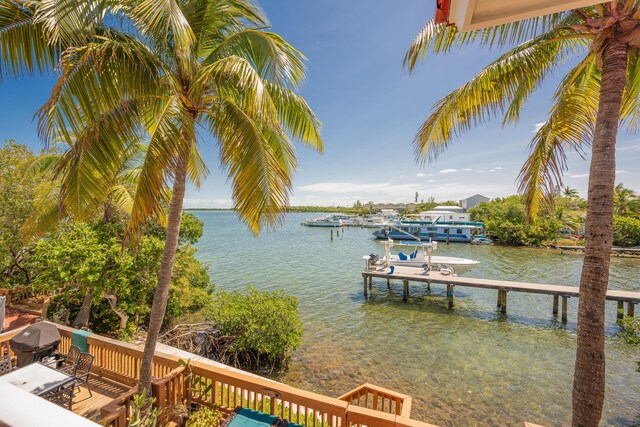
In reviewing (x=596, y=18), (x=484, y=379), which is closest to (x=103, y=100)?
(x=596, y=18)

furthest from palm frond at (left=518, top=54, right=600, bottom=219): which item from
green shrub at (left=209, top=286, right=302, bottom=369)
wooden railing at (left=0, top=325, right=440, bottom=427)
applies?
green shrub at (left=209, top=286, right=302, bottom=369)

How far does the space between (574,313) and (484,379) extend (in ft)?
32.4

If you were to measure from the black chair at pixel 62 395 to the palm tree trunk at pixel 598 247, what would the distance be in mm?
7161

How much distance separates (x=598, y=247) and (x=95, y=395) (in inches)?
331

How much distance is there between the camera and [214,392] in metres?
4.23

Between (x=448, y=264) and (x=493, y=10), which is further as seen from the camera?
(x=448, y=264)

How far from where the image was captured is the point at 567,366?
9.57 metres

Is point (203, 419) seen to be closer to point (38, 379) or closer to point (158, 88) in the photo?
point (38, 379)

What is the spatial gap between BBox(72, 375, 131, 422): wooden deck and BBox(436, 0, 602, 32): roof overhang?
6.89 m

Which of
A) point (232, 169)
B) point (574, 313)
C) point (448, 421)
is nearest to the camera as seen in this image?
point (232, 169)

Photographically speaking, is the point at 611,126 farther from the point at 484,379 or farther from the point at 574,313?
the point at 574,313

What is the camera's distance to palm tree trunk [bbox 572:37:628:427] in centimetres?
339

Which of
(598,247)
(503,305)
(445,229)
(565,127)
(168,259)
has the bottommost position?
(503,305)

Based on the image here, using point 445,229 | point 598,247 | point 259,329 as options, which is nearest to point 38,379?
point 259,329
